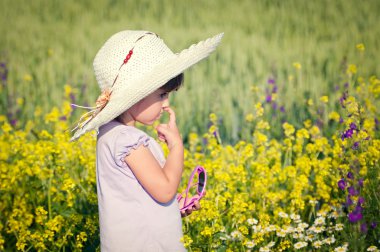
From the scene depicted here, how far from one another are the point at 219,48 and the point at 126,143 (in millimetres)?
4915

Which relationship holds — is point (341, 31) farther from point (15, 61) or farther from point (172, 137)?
point (172, 137)

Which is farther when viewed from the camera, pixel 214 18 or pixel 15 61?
pixel 214 18

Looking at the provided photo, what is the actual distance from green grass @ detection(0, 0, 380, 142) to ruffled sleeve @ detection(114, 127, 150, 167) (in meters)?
2.60

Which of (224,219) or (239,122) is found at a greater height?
(239,122)

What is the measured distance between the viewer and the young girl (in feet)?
8.22

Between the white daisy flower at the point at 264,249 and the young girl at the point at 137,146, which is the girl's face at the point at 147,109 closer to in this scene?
the young girl at the point at 137,146

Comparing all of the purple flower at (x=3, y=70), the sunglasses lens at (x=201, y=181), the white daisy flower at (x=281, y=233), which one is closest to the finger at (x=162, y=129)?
the sunglasses lens at (x=201, y=181)

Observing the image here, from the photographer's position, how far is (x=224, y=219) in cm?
374

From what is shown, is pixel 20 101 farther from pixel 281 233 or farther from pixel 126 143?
pixel 126 143

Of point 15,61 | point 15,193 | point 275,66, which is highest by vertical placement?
point 15,61

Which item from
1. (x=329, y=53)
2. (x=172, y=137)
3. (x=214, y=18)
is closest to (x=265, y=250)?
(x=172, y=137)

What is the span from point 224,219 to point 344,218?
2.20ft

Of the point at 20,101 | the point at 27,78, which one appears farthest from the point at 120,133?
the point at 27,78

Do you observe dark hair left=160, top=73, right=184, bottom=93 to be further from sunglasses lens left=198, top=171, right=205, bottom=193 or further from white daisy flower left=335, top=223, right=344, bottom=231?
white daisy flower left=335, top=223, right=344, bottom=231
